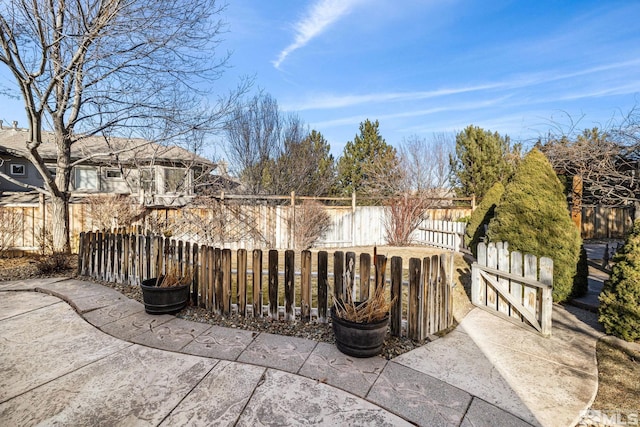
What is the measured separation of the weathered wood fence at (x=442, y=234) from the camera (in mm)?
9945

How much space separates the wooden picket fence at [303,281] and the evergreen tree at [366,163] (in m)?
11.8

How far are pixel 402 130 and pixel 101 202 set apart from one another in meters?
14.9

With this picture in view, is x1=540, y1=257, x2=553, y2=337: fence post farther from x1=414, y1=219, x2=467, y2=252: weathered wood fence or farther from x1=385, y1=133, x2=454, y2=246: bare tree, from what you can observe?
x1=385, y1=133, x2=454, y2=246: bare tree

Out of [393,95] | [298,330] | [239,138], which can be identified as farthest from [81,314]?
[393,95]

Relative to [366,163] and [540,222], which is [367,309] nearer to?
[540,222]

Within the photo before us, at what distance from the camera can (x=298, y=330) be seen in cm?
361

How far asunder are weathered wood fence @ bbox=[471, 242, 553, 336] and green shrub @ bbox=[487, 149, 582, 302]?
751 millimetres

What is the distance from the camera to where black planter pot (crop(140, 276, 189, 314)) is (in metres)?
3.93

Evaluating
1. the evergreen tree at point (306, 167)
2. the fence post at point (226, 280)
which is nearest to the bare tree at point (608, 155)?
the fence post at point (226, 280)

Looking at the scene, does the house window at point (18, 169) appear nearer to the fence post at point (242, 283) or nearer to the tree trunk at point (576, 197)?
the fence post at point (242, 283)

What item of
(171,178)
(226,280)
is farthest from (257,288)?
(171,178)

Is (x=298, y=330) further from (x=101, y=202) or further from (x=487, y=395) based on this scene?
(x=101, y=202)

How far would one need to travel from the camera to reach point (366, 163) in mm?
16438

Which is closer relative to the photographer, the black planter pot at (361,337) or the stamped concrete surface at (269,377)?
the stamped concrete surface at (269,377)
